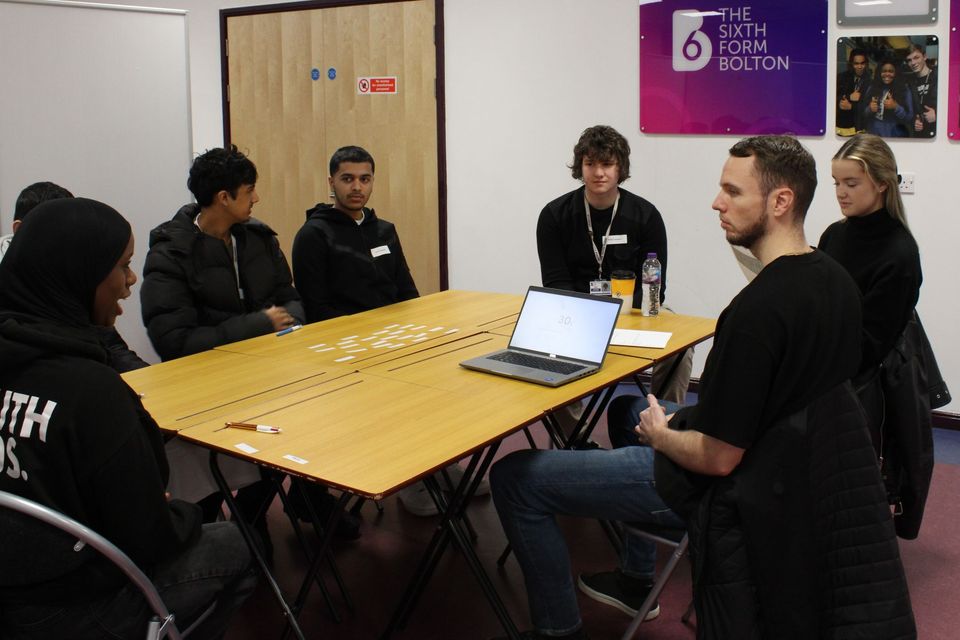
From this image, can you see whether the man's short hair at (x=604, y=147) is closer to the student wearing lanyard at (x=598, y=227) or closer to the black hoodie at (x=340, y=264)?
the student wearing lanyard at (x=598, y=227)

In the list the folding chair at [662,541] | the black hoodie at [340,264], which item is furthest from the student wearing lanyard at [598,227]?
the folding chair at [662,541]

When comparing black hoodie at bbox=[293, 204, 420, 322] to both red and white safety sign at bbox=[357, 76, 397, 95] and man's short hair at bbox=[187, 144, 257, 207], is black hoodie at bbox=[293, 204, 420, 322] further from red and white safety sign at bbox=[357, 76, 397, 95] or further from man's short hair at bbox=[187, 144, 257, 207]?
red and white safety sign at bbox=[357, 76, 397, 95]

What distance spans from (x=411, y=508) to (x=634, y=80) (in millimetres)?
2718

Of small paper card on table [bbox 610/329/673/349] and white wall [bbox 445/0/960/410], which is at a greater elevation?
white wall [bbox 445/0/960/410]

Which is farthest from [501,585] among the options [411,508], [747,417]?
[747,417]

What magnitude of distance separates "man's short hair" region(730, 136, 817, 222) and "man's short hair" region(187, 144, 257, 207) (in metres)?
1.91

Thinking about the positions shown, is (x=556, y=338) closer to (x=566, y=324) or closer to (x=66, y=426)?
(x=566, y=324)

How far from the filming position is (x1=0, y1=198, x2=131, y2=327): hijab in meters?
1.73

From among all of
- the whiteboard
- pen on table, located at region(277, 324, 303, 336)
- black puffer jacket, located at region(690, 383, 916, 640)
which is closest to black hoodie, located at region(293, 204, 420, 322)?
pen on table, located at region(277, 324, 303, 336)

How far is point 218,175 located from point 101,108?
175cm

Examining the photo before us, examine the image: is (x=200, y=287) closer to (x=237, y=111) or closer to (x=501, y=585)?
(x=501, y=585)

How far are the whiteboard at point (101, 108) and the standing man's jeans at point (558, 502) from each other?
3.08 m

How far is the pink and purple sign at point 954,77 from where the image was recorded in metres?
4.16

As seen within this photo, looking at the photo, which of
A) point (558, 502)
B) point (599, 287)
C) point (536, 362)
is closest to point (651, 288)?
point (599, 287)
